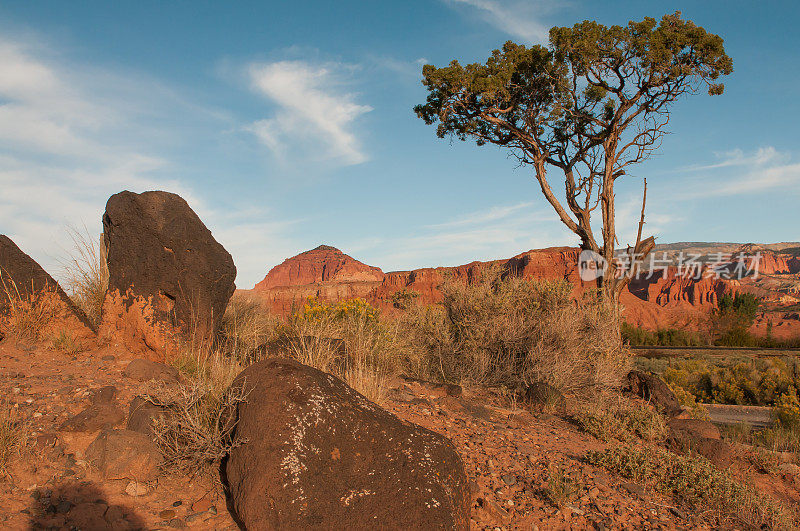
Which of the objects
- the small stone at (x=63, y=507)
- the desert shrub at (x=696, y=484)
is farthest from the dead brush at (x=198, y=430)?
the desert shrub at (x=696, y=484)

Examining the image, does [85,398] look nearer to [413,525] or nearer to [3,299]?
[3,299]

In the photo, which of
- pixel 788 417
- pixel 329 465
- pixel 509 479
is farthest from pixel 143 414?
pixel 788 417

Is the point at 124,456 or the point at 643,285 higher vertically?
the point at 643,285

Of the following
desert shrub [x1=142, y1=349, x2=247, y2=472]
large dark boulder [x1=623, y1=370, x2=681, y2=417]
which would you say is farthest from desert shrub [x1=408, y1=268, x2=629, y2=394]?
desert shrub [x1=142, y1=349, x2=247, y2=472]

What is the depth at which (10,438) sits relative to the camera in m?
3.22

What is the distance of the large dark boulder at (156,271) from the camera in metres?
5.76

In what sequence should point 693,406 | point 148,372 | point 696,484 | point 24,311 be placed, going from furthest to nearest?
point 693,406
point 24,311
point 148,372
point 696,484

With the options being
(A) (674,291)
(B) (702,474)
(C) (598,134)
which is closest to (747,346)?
(C) (598,134)

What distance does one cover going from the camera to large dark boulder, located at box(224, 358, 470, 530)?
2.62 metres

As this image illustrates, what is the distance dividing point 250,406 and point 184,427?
28.9 inches

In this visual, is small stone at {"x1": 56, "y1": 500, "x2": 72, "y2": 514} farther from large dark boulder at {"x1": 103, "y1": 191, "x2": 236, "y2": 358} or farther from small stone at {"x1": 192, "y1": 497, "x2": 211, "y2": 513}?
large dark boulder at {"x1": 103, "y1": 191, "x2": 236, "y2": 358}

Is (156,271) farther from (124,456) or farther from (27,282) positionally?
(124,456)

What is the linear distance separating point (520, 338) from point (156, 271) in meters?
5.53

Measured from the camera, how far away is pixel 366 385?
4980 millimetres
